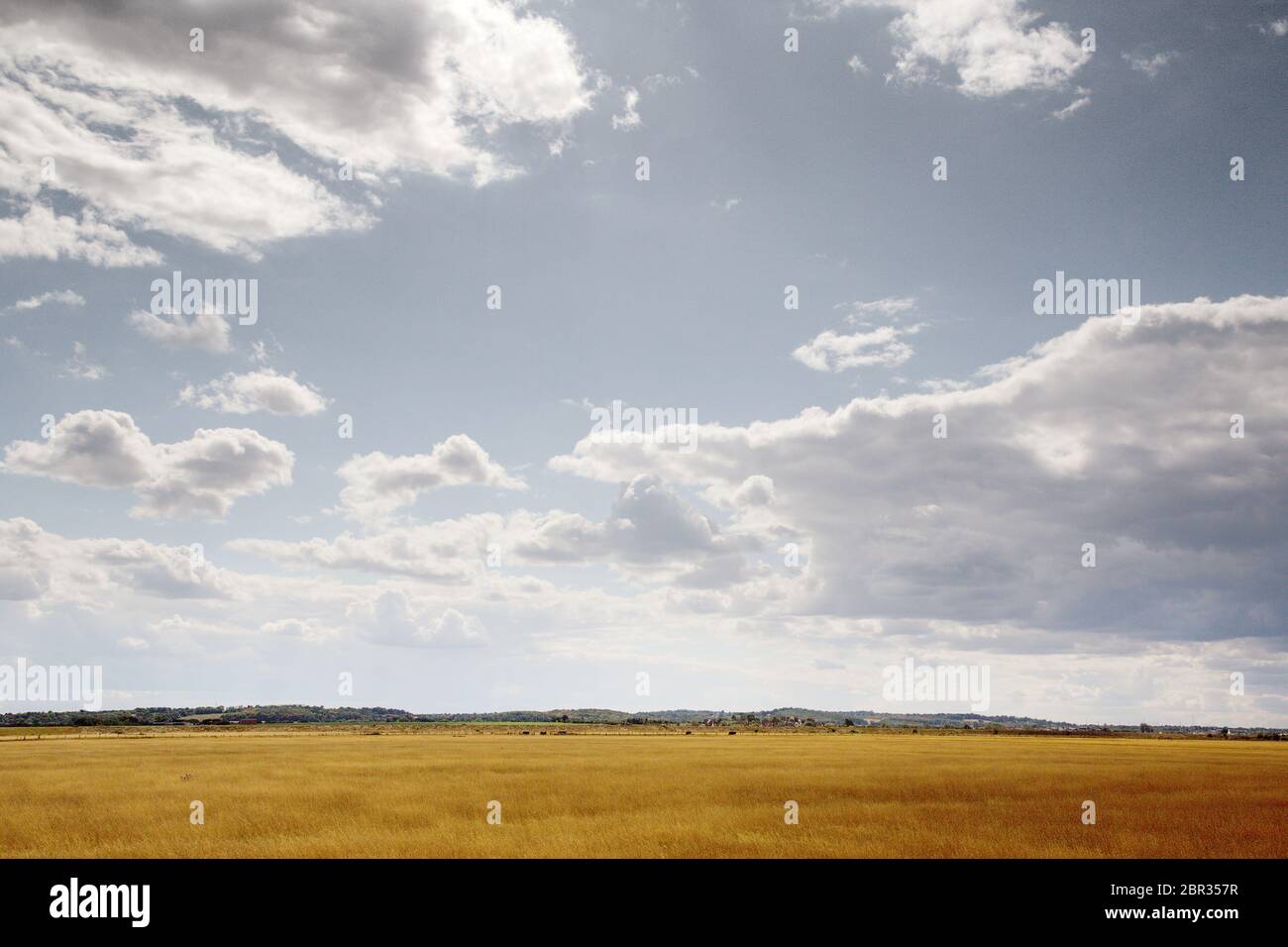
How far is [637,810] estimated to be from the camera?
97.6 feet

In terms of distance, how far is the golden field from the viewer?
22906 mm

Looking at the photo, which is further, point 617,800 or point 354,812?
point 617,800

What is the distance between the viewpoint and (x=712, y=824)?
1032 inches

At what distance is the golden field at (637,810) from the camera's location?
22.9 metres

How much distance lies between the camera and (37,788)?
3656 centimetres
